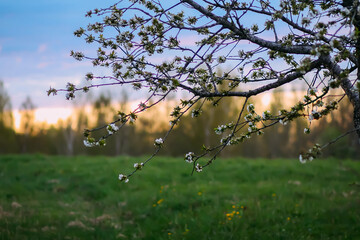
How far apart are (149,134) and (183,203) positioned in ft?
133

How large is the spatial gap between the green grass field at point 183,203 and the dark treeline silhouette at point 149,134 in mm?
21673

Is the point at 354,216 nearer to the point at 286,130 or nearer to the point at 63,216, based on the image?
the point at 63,216

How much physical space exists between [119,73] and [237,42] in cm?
195

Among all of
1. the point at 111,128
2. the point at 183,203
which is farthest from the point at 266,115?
the point at 183,203

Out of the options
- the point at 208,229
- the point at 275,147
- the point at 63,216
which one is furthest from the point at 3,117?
the point at 208,229

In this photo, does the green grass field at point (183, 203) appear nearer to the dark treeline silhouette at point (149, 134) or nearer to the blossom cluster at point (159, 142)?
the blossom cluster at point (159, 142)

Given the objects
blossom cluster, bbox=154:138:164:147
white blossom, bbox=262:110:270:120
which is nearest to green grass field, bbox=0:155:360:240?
white blossom, bbox=262:110:270:120

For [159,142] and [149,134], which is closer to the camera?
[159,142]

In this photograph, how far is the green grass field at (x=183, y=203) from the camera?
8.39m

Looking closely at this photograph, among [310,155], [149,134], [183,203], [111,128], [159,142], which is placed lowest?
[183,203]

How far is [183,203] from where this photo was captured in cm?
1059

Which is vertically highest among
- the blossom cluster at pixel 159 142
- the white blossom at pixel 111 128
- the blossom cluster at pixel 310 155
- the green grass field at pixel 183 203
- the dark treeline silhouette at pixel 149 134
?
the dark treeline silhouette at pixel 149 134

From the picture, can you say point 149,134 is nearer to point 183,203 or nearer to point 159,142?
point 183,203

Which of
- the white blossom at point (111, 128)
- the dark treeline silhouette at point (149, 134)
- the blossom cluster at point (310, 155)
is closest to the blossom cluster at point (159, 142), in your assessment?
the white blossom at point (111, 128)
